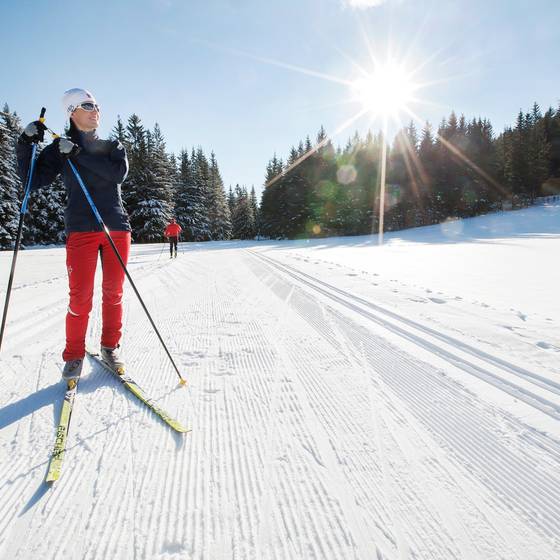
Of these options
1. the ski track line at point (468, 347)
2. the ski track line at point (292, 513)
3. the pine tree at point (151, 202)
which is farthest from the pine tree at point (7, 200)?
the ski track line at point (292, 513)

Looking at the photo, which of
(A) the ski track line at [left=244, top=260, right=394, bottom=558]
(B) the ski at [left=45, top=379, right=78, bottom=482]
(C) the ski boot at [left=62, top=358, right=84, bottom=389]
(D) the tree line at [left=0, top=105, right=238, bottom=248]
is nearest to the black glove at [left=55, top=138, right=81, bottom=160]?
(C) the ski boot at [left=62, top=358, right=84, bottom=389]

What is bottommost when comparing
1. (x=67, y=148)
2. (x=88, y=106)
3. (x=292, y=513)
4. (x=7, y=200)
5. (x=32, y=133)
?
(x=292, y=513)

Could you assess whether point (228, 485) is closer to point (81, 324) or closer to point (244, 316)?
point (81, 324)

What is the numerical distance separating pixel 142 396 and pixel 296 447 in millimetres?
1090

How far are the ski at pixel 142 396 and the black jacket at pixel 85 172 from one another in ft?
3.56

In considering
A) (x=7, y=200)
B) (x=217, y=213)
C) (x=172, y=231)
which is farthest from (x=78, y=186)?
(x=217, y=213)

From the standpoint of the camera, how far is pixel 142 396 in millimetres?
2072

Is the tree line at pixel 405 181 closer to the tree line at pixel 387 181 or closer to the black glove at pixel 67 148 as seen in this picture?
the tree line at pixel 387 181

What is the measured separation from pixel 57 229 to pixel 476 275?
121ft

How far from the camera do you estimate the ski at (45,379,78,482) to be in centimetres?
143

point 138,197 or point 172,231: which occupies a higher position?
point 138,197

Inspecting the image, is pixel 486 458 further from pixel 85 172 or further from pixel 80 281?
pixel 85 172

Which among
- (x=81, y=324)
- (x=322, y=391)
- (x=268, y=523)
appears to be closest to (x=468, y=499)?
(x=268, y=523)

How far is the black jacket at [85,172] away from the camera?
7.45 feet
